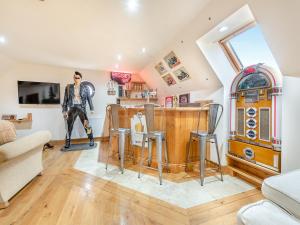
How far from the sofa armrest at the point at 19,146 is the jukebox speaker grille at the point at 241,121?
2880mm

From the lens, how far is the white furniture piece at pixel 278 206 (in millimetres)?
678

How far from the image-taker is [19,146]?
1.70 m

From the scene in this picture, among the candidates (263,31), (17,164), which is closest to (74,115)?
(17,164)

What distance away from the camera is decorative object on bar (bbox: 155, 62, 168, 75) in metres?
4.01

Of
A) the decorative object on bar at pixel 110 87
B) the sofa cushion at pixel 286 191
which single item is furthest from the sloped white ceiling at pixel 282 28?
the decorative object on bar at pixel 110 87

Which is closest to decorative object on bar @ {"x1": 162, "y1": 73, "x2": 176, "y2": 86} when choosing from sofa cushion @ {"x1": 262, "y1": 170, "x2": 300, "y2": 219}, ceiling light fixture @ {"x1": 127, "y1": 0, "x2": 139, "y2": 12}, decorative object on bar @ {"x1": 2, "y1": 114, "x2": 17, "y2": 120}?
ceiling light fixture @ {"x1": 127, "y1": 0, "x2": 139, "y2": 12}

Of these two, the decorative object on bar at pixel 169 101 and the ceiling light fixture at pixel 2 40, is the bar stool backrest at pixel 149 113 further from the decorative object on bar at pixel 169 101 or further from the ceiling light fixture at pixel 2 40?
the ceiling light fixture at pixel 2 40

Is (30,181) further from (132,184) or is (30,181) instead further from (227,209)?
(227,209)

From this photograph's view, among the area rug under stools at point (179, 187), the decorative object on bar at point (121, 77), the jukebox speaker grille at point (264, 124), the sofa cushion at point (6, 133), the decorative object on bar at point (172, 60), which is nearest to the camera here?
the sofa cushion at point (6, 133)

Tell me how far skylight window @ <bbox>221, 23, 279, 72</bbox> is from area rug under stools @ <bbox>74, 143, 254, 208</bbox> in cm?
172

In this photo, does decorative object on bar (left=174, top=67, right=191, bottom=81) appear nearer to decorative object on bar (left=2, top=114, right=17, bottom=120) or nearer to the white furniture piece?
the white furniture piece

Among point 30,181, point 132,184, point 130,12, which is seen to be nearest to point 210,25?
point 130,12

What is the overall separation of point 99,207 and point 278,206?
62.8 inches

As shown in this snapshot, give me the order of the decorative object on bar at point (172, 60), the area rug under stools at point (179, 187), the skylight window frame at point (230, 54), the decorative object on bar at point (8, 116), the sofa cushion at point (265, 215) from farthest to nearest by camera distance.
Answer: the decorative object on bar at point (8, 116)
the decorative object on bar at point (172, 60)
the skylight window frame at point (230, 54)
the area rug under stools at point (179, 187)
the sofa cushion at point (265, 215)
